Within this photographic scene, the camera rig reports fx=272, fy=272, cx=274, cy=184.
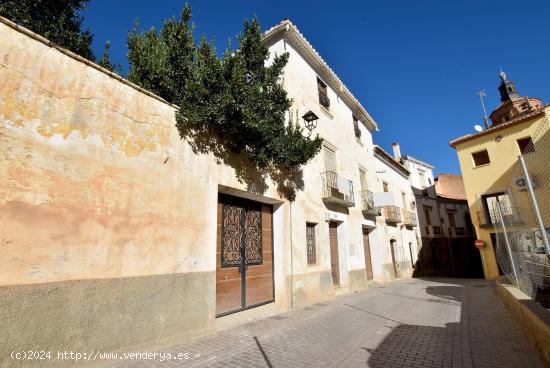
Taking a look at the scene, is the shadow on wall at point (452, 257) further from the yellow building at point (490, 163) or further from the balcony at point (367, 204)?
the balcony at point (367, 204)

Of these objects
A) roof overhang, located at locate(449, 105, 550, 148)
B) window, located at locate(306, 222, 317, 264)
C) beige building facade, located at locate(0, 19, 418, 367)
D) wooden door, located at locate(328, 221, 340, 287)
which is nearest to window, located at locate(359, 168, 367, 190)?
wooden door, located at locate(328, 221, 340, 287)

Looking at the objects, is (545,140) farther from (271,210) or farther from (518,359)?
(271,210)

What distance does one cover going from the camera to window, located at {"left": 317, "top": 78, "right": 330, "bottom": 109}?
11366mm

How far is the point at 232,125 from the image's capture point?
570 cm

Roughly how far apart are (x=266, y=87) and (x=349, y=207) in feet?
22.8

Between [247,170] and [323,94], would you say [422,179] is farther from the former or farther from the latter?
[247,170]

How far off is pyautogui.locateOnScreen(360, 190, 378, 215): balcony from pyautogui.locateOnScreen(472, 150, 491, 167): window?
9.20 m

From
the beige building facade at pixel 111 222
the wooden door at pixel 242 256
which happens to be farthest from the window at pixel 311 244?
the wooden door at pixel 242 256

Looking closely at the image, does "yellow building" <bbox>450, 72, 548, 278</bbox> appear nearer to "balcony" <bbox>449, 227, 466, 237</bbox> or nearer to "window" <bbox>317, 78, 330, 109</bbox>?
"balcony" <bbox>449, 227, 466, 237</bbox>

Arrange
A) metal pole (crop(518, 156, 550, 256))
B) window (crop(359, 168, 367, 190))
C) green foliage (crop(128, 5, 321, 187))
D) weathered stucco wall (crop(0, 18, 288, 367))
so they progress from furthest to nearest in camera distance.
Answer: window (crop(359, 168, 367, 190)), green foliage (crop(128, 5, 321, 187)), metal pole (crop(518, 156, 550, 256)), weathered stucco wall (crop(0, 18, 288, 367))

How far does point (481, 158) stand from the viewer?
56.8ft

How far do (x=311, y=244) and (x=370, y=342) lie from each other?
172 inches

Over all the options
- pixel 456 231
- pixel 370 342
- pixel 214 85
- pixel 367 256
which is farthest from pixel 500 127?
pixel 214 85

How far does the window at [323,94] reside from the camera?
11366mm
